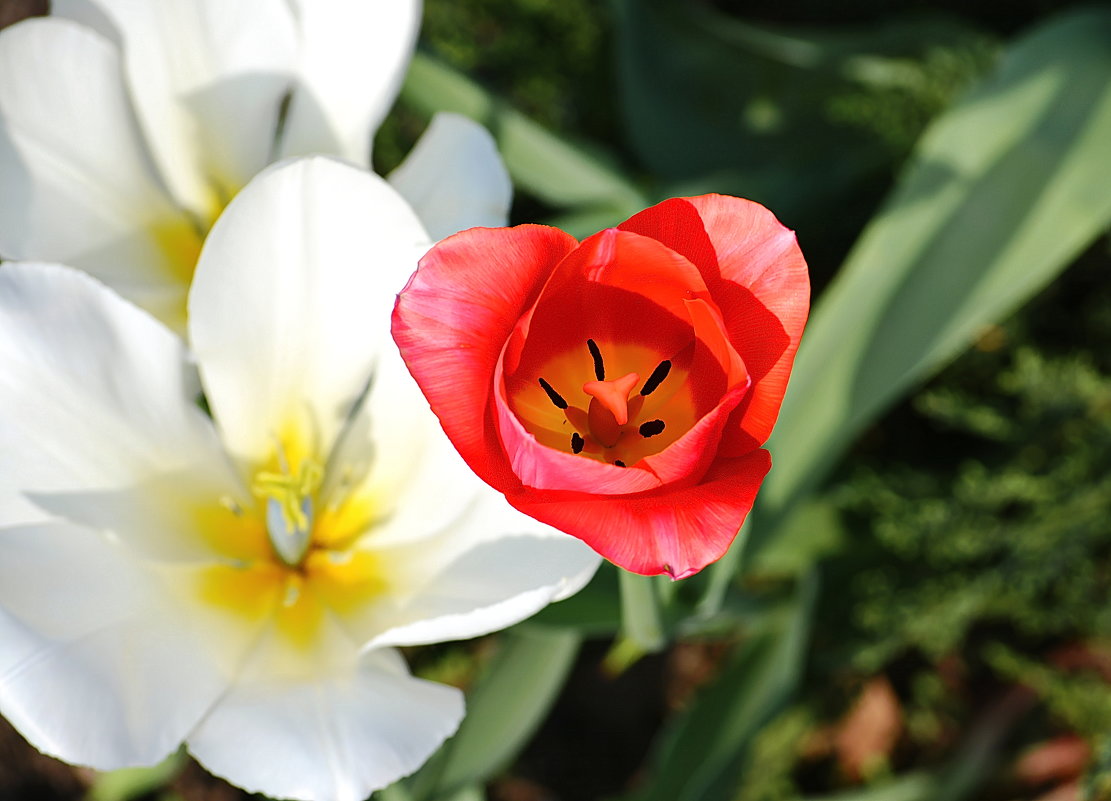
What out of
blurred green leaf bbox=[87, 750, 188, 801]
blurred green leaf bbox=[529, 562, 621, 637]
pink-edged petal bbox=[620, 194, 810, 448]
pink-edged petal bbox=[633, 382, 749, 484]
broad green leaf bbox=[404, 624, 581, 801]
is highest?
pink-edged petal bbox=[620, 194, 810, 448]

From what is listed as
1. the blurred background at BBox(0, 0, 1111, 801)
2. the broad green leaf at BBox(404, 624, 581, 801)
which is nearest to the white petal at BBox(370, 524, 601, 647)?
the blurred background at BBox(0, 0, 1111, 801)

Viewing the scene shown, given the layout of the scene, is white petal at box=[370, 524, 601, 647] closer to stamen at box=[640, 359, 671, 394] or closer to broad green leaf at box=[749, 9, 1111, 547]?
stamen at box=[640, 359, 671, 394]

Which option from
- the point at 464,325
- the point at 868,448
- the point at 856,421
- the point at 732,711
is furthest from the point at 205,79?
the point at 868,448

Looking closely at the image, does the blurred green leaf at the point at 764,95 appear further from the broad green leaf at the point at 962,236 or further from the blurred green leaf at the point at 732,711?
the blurred green leaf at the point at 732,711

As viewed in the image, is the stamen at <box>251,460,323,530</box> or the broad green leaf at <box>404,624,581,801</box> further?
the broad green leaf at <box>404,624,581,801</box>

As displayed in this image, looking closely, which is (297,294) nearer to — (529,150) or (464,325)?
(464,325)

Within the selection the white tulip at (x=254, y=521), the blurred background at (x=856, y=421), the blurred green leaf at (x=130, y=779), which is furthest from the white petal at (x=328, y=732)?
the blurred green leaf at (x=130, y=779)
